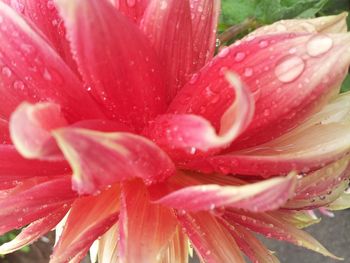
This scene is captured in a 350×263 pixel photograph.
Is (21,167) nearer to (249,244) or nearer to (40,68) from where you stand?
(40,68)

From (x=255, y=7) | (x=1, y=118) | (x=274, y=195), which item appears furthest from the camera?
(x=255, y=7)

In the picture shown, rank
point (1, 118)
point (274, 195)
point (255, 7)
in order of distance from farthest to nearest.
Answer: point (255, 7)
point (1, 118)
point (274, 195)

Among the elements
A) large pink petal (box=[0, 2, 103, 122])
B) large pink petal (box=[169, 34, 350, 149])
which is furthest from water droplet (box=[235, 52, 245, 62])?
large pink petal (box=[0, 2, 103, 122])

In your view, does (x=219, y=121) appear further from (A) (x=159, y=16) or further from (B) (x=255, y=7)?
(B) (x=255, y=7)

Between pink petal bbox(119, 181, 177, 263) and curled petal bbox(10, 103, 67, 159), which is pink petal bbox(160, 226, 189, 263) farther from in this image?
curled petal bbox(10, 103, 67, 159)

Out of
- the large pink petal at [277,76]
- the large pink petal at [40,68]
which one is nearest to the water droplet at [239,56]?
the large pink petal at [277,76]

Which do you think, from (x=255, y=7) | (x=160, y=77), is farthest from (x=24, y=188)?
(x=255, y=7)
